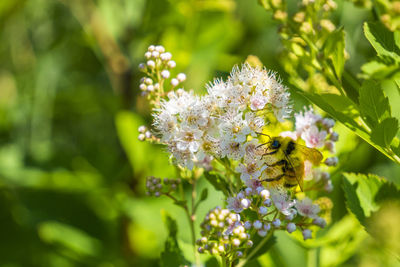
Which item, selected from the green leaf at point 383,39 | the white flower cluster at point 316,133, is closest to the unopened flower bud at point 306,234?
the white flower cluster at point 316,133

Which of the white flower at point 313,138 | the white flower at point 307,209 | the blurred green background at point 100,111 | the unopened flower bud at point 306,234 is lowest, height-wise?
the unopened flower bud at point 306,234

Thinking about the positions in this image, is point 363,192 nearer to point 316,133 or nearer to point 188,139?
point 316,133

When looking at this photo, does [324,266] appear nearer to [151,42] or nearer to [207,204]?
[207,204]

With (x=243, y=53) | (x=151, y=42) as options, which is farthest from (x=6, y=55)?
(x=243, y=53)

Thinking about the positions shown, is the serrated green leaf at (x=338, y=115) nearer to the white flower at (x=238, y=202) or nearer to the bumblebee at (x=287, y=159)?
the bumblebee at (x=287, y=159)

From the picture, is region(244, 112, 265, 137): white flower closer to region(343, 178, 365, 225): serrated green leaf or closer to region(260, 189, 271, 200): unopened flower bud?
region(260, 189, 271, 200): unopened flower bud

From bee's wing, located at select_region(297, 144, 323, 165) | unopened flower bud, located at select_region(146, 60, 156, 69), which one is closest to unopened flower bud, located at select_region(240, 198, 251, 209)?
bee's wing, located at select_region(297, 144, 323, 165)

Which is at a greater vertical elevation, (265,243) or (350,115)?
(350,115)
